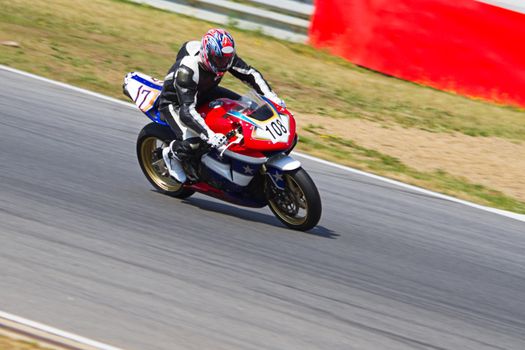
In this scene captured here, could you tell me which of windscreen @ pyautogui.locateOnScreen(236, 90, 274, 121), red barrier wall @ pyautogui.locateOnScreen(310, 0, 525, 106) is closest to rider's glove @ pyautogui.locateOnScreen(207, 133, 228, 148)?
windscreen @ pyautogui.locateOnScreen(236, 90, 274, 121)

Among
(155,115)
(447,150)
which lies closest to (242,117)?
(155,115)

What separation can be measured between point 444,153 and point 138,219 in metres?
5.64

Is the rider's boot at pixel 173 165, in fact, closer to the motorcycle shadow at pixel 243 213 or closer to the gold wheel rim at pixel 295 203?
the motorcycle shadow at pixel 243 213

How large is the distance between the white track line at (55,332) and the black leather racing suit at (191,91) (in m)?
2.74

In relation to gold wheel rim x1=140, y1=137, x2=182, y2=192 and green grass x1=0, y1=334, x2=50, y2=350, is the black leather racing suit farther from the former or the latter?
green grass x1=0, y1=334, x2=50, y2=350

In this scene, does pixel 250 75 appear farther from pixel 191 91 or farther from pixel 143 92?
pixel 143 92

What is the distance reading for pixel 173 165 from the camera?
8.14 meters

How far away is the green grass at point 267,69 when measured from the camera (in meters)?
12.0

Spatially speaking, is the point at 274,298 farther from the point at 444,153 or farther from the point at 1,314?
the point at 444,153

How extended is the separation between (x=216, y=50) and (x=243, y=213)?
1.62m

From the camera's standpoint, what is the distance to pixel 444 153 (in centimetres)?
1198

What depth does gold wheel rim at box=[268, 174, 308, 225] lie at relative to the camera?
752cm

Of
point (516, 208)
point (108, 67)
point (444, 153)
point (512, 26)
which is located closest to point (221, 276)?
point (516, 208)

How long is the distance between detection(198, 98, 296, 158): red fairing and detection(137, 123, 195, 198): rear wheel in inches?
26.1
